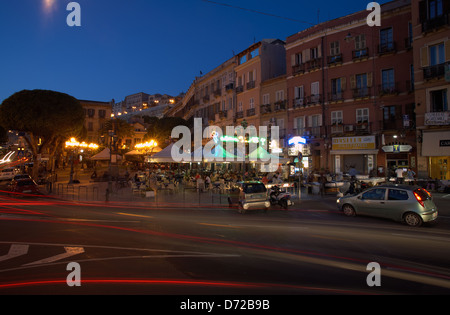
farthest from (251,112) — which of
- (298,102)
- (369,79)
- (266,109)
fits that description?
(369,79)

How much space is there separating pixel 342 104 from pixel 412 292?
83.3 ft

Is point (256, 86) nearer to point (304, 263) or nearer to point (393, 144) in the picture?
point (393, 144)

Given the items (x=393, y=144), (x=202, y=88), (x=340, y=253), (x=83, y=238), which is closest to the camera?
(x=340, y=253)

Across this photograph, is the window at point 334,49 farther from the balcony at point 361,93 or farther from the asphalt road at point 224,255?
the asphalt road at point 224,255

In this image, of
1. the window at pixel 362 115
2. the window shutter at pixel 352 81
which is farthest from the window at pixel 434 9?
the window at pixel 362 115

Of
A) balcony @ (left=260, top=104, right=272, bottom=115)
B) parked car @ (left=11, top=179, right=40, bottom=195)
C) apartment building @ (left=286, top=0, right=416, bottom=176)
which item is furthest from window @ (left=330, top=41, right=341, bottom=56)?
parked car @ (left=11, top=179, right=40, bottom=195)

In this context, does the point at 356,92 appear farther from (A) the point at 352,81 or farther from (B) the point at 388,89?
(B) the point at 388,89

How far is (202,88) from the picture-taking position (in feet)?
159

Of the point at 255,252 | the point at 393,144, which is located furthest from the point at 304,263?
the point at 393,144

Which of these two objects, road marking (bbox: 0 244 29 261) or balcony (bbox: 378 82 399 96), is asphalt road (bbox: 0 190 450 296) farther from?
balcony (bbox: 378 82 399 96)

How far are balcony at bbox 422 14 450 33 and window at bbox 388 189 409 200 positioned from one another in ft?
56.8

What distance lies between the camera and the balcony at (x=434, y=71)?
20781 mm

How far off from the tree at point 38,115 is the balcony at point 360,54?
32492 mm

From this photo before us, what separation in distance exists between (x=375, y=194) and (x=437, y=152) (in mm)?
13487
